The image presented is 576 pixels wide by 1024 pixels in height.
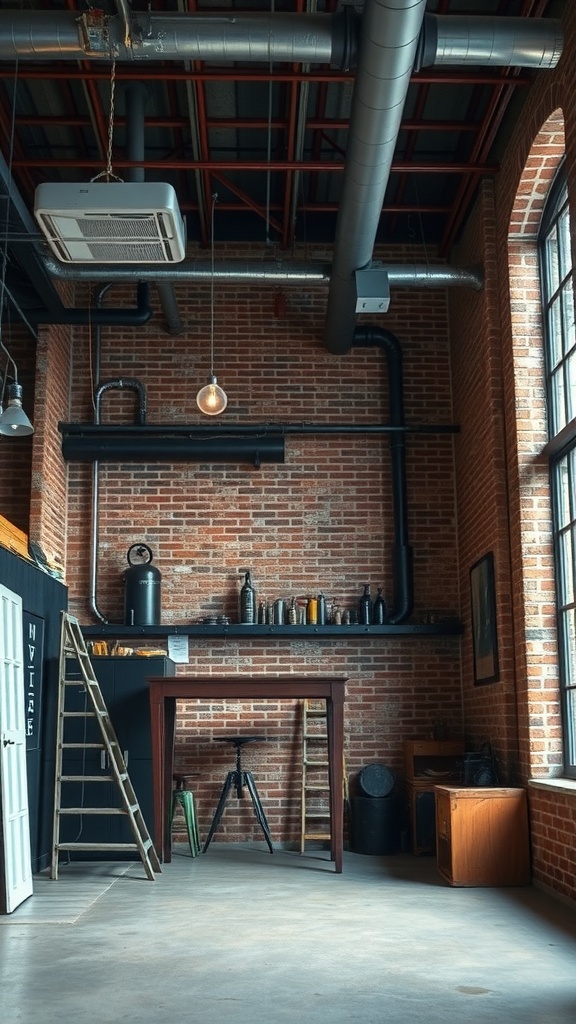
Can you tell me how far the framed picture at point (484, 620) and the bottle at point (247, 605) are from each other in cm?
186

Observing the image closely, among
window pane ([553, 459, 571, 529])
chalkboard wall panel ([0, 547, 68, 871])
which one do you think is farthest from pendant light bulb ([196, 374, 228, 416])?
window pane ([553, 459, 571, 529])

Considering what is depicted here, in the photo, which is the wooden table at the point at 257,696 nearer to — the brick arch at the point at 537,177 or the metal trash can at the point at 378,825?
the metal trash can at the point at 378,825

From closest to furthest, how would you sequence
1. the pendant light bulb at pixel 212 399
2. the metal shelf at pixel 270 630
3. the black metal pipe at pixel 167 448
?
the pendant light bulb at pixel 212 399 → the metal shelf at pixel 270 630 → the black metal pipe at pixel 167 448

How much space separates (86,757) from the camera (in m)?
8.09

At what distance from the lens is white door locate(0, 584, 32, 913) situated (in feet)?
20.3

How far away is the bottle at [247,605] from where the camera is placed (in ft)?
30.0

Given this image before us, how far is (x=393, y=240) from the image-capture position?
32.8 ft

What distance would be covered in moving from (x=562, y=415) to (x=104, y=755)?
4160 millimetres

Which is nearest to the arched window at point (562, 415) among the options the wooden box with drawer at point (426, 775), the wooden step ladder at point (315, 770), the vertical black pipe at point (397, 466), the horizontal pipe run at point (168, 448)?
the wooden box with drawer at point (426, 775)

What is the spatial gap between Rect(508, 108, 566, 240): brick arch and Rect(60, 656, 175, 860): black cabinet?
4.27 meters

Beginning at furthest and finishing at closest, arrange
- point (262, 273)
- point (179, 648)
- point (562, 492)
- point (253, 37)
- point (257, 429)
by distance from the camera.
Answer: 1. point (257, 429)
2. point (179, 648)
3. point (262, 273)
4. point (562, 492)
5. point (253, 37)

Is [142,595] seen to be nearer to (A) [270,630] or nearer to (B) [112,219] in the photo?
(A) [270,630]

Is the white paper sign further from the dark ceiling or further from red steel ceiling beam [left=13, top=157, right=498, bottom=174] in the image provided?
red steel ceiling beam [left=13, top=157, right=498, bottom=174]

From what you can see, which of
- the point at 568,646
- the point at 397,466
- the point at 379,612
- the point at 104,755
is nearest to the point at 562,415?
the point at 568,646
